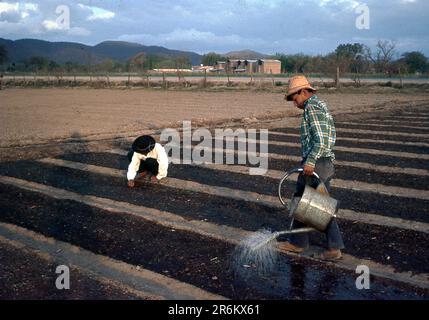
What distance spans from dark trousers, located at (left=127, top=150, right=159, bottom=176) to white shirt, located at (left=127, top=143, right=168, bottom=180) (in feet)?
0.21

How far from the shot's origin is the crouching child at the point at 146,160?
7.00m

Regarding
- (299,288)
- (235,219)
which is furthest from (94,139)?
(299,288)

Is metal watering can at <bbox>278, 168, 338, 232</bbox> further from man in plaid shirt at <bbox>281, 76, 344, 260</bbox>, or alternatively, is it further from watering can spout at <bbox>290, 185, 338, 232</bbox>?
man in plaid shirt at <bbox>281, 76, 344, 260</bbox>

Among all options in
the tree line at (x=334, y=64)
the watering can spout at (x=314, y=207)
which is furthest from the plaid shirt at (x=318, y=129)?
the tree line at (x=334, y=64)

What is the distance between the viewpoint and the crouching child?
275 inches

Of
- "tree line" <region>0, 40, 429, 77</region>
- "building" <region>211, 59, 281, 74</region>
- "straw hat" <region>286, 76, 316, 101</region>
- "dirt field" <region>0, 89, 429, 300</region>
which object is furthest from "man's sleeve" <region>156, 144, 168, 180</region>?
"building" <region>211, 59, 281, 74</region>

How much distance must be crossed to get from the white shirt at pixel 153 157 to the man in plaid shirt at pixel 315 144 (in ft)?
11.1

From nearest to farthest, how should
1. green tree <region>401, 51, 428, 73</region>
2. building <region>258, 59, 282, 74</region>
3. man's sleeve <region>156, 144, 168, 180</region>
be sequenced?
1. man's sleeve <region>156, 144, 168, 180</region>
2. green tree <region>401, 51, 428, 73</region>
3. building <region>258, 59, 282, 74</region>

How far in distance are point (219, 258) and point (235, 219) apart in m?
1.24

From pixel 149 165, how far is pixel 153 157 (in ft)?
0.48

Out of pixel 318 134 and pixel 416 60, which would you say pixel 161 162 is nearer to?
pixel 318 134

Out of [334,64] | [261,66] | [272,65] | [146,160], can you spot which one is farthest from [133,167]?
[261,66]

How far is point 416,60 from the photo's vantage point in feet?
239
